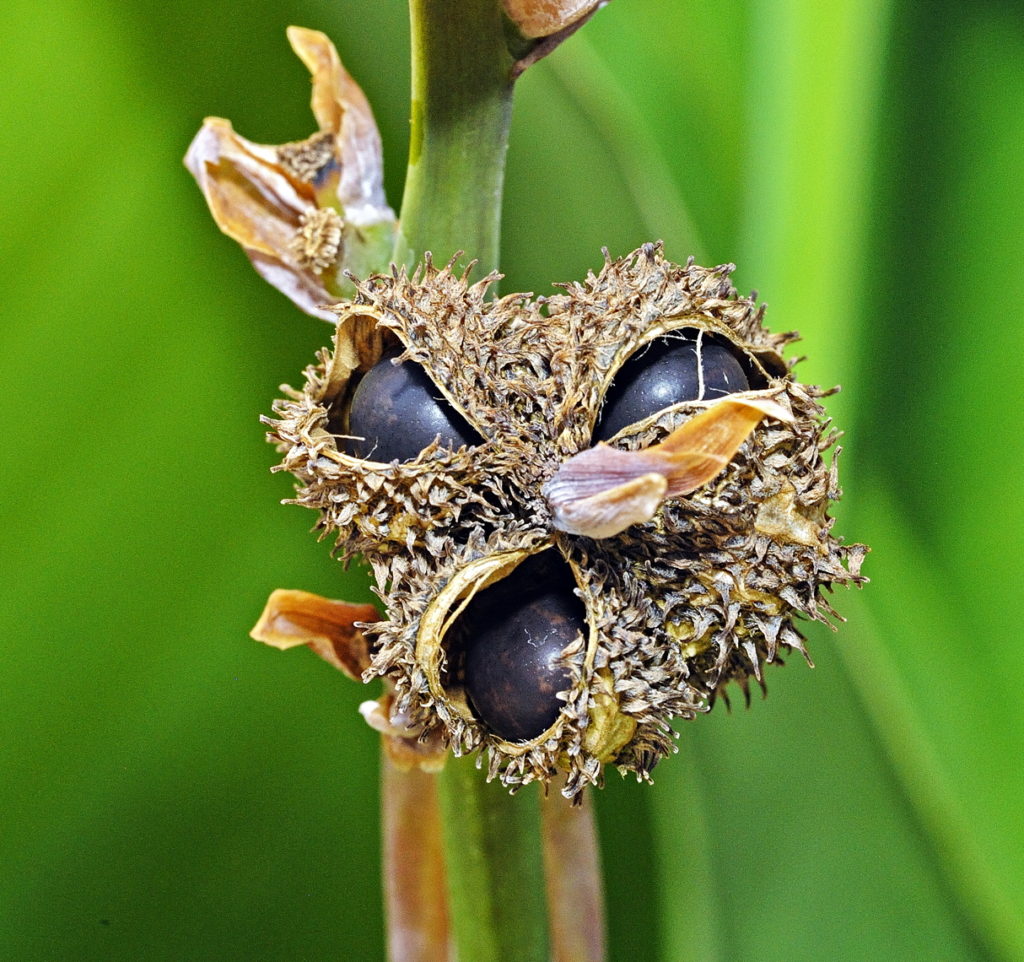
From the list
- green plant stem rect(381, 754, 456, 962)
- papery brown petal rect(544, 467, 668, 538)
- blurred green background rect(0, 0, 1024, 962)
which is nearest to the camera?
papery brown petal rect(544, 467, 668, 538)

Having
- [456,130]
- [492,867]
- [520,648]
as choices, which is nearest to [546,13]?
[456,130]

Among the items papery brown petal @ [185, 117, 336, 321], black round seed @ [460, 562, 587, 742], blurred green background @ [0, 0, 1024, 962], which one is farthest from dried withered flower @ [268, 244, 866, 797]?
blurred green background @ [0, 0, 1024, 962]

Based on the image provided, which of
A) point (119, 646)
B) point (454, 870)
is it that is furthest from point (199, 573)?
point (454, 870)

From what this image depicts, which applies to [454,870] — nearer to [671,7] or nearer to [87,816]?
[87,816]

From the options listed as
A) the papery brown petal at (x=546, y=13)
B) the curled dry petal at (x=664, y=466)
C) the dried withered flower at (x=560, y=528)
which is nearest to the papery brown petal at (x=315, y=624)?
the dried withered flower at (x=560, y=528)

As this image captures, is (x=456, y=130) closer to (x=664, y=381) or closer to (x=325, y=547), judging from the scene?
(x=664, y=381)

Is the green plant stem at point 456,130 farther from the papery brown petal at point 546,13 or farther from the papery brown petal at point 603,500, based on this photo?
the papery brown petal at point 603,500

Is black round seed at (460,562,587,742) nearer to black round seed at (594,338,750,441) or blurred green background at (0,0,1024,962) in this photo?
black round seed at (594,338,750,441)
